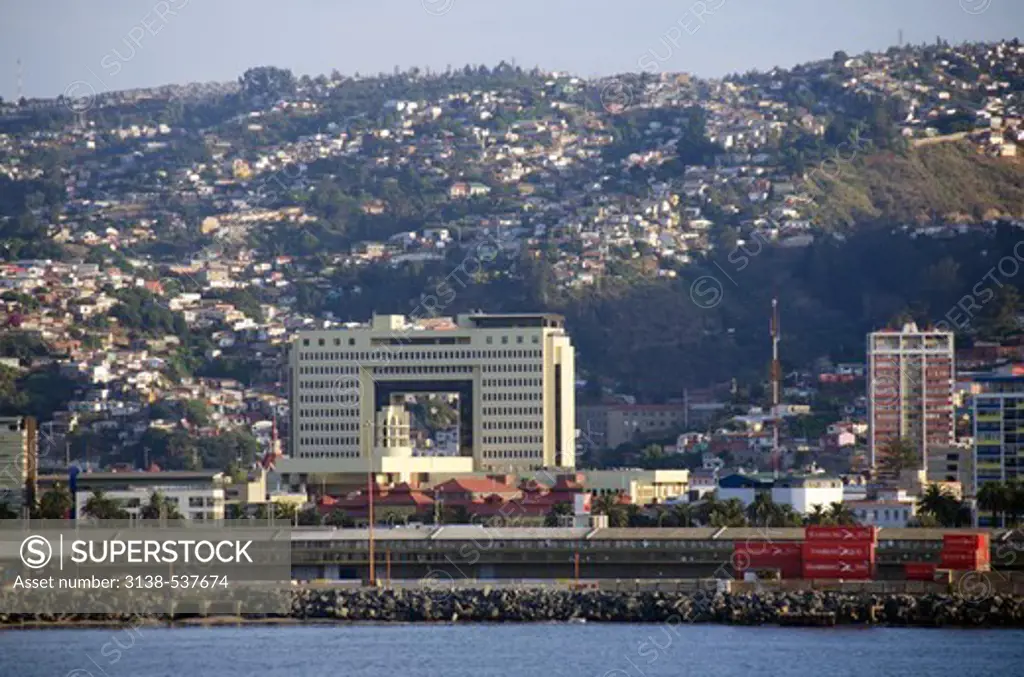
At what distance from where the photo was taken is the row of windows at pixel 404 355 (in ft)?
510

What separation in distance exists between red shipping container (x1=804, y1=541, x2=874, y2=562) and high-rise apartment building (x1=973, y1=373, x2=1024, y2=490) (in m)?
41.2

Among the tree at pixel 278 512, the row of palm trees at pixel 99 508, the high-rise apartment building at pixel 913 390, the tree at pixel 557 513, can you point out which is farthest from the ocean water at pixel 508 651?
the high-rise apartment building at pixel 913 390

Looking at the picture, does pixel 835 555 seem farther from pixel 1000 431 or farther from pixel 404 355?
Result: pixel 404 355

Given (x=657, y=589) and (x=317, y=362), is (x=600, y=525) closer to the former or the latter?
(x=657, y=589)

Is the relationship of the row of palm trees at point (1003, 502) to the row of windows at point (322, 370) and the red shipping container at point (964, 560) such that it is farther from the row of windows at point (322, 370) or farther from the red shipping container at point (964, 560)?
the row of windows at point (322, 370)

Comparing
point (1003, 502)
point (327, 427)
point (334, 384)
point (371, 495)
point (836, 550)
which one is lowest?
point (836, 550)

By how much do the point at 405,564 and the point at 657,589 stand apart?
557 inches

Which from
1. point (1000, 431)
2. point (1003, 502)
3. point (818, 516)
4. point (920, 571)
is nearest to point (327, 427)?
point (1000, 431)

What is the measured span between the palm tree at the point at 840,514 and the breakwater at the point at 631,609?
2656cm

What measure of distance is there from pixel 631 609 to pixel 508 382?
62259 millimetres

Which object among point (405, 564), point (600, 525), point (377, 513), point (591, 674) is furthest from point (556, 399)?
point (591, 674)

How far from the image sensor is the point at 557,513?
132 metres

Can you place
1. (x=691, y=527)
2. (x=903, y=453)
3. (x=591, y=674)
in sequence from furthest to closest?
(x=903, y=453), (x=691, y=527), (x=591, y=674)

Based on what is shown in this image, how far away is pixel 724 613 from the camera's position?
92.9 m
